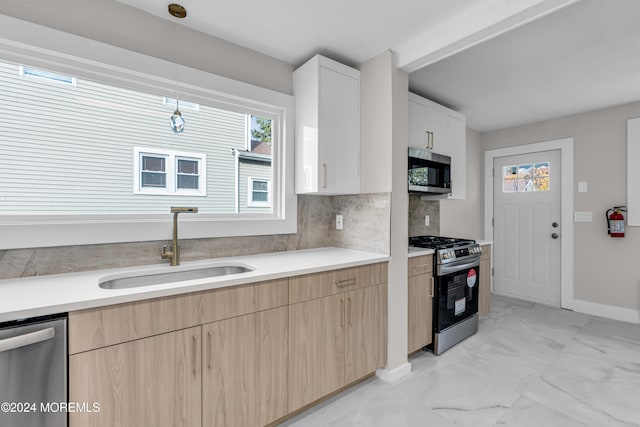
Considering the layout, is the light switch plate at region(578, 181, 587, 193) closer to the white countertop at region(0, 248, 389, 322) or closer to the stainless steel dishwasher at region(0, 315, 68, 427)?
the white countertop at region(0, 248, 389, 322)

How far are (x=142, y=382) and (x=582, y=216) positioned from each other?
4666 millimetres

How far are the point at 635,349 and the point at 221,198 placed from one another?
3.81 meters

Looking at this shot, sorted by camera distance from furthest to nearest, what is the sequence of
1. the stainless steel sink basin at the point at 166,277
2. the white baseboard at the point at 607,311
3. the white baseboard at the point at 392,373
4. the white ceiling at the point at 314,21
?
the white baseboard at the point at 607,311 → the white baseboard at the point at 392,373 → the white ceiling at the point at 314,21 → the stainless steel sink basin at the point at 166,277

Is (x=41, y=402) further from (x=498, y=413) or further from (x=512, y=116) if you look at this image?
(x=512, y=116)

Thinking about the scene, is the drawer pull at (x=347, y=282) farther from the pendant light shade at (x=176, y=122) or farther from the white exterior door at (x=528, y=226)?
the white exterior door at (x=528, y=226)

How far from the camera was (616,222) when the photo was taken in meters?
3.34

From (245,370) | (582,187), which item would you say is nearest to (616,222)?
(582,187)

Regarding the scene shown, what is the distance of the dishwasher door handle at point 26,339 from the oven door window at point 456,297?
252cm

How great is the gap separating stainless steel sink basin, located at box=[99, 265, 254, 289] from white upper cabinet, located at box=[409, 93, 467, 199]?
1.96 meters

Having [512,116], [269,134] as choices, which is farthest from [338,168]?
[512,116]

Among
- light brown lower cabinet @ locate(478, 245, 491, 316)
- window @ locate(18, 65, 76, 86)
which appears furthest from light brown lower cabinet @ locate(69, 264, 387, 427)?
light brown lower cabinet @ locate(478, 245, 491, 316)

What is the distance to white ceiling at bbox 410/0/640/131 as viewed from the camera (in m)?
1.92

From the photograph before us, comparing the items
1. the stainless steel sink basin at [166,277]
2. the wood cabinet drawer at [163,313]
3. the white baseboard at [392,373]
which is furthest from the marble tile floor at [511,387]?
the stainless steel sink basin at [166,277]

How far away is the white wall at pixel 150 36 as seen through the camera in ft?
5.09
